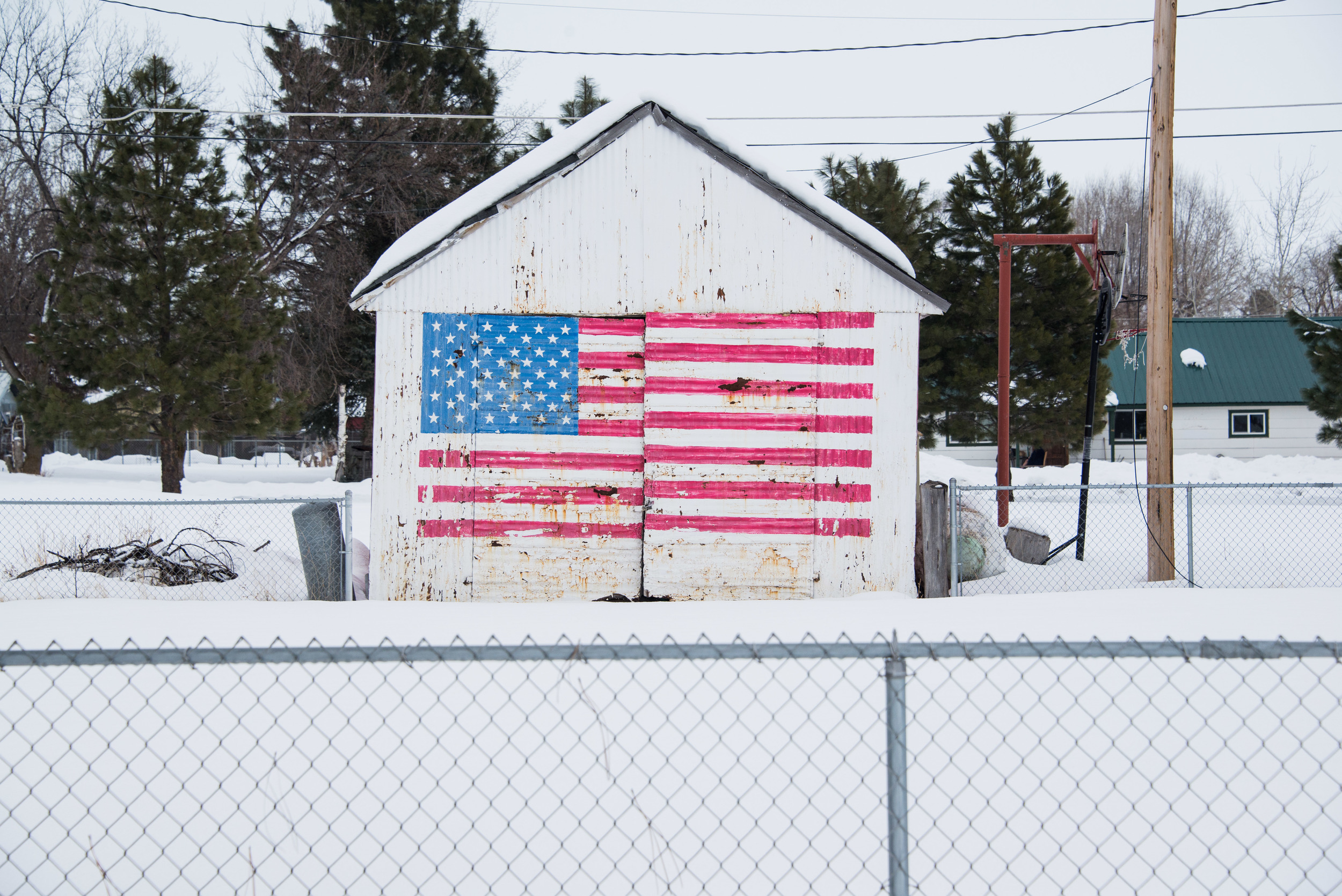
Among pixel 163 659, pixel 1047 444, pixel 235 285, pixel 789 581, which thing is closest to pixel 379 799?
pixel 163 659

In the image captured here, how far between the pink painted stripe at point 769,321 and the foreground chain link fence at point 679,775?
407 centimetres

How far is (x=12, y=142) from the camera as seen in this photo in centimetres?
2500

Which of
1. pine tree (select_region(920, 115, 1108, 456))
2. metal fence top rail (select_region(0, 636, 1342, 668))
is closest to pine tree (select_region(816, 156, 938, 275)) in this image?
pine tree (select_region(920, 115, 1108, 456))

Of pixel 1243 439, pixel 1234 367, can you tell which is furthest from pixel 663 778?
pixel 1234 367

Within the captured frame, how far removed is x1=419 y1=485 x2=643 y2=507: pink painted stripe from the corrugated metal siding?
3 centimetres

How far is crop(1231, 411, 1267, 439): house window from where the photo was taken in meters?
29.2

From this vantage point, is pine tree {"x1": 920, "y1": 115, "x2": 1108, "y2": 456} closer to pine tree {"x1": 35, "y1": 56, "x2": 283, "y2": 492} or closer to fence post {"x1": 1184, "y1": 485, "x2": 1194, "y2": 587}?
fence post {"x1": 1184, "y1": 485, "x2": 1194, "y2": 587}

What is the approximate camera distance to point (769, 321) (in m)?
8.51

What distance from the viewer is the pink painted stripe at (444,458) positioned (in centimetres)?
841

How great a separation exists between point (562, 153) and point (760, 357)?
108 inches

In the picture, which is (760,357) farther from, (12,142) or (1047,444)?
(12,142)

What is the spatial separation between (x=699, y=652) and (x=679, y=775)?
5.59ft

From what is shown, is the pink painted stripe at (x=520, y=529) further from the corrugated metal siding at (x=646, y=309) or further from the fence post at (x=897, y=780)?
the fence post at (x=897, y=780)

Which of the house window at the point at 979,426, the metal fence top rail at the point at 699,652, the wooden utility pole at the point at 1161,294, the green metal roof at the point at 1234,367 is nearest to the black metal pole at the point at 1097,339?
the wooden utility pole at the point at 1161,294
